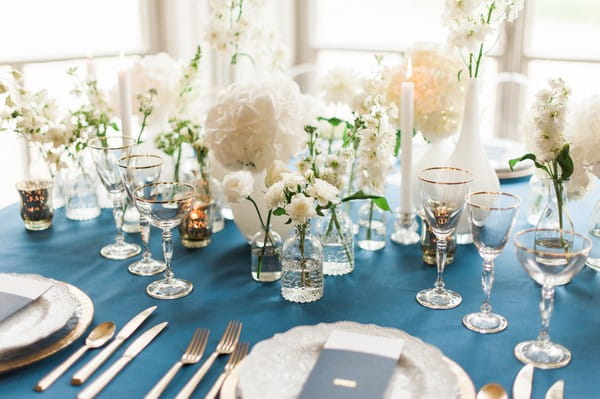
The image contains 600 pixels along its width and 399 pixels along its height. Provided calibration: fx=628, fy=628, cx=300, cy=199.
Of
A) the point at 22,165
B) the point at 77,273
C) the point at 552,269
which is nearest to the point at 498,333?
the point at 552,269

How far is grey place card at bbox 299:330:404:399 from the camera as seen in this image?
80cm

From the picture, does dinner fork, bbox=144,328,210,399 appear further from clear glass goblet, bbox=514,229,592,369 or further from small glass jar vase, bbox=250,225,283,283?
clear glass goblet, bbox=514,229,592,369

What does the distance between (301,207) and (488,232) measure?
31 centimetres

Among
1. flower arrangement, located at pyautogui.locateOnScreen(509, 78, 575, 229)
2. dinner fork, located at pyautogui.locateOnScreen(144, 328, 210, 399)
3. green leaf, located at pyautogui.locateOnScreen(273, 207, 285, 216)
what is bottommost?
dinner fork, located at pyautogui.locateOnScreen(144, 328, 210, 399)

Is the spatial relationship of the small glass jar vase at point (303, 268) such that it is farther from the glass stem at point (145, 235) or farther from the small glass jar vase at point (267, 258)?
the glass stem at point (145, 235)

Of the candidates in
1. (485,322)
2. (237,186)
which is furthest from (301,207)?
(485,322)

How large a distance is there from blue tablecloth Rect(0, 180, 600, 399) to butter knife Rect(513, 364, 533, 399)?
0.01 metres

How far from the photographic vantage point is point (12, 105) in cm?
144

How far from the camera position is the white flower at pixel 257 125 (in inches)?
47.7

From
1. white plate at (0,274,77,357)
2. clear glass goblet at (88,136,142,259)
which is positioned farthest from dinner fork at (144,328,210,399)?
clear glass goblet at (88,136,142,259)

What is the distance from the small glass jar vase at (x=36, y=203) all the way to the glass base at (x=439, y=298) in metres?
0.93

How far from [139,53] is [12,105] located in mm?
1771

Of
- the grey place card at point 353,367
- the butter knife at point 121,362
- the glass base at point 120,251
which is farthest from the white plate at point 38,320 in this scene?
the grey place card at point 353,367

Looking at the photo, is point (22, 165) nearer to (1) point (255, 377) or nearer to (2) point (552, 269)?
(1) point (255, 377)
